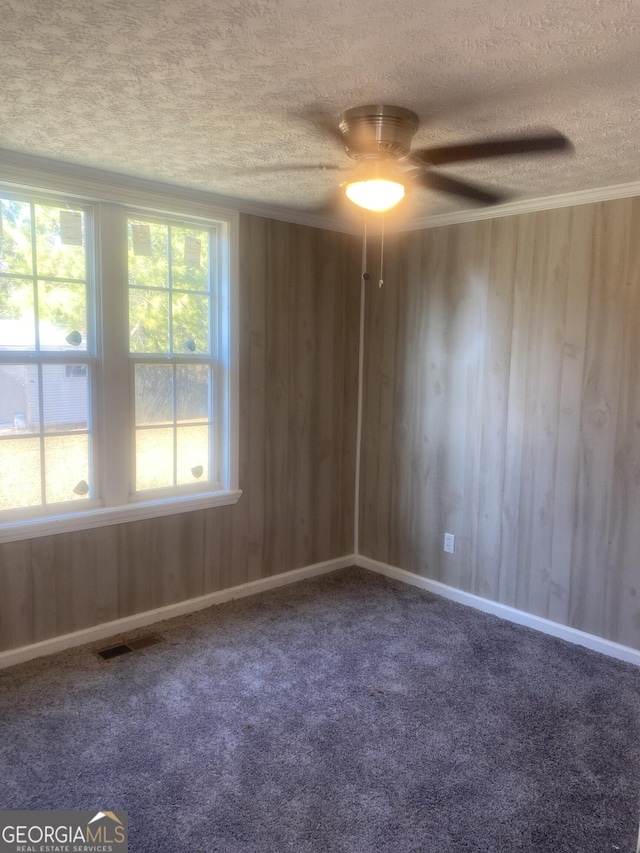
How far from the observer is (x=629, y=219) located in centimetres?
294

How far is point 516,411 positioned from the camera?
11.3 ft

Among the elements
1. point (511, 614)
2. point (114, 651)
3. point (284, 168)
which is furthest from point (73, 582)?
point (511, 614)

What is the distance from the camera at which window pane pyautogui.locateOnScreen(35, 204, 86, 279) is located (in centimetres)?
287

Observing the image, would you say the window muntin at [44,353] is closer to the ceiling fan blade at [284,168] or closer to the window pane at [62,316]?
the window pane at [62,316]

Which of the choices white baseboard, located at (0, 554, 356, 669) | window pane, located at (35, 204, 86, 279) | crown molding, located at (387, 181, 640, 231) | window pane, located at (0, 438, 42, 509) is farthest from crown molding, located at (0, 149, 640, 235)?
white baseboard, located at (0, 554, 356, 669)

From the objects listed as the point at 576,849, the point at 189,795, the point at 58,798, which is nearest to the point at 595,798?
the point at 576,849

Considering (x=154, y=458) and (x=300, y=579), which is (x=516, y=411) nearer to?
(x=300, y=579)

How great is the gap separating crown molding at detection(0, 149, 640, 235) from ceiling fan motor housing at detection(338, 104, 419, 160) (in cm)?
131

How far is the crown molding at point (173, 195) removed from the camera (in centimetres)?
273

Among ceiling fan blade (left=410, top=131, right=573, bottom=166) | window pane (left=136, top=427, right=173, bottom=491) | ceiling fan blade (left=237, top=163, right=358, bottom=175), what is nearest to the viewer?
ceiling fan blade (left=410, top=131, right=573, bottom=166)

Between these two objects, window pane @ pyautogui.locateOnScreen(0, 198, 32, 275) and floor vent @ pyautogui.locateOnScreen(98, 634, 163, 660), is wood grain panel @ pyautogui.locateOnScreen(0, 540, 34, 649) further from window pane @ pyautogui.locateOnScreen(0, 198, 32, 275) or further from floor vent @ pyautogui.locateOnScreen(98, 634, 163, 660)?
window pane @ pyautogui.locateOnScreen(0, 198, 32, 275)

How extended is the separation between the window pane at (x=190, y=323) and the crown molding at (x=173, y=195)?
0.47 metres

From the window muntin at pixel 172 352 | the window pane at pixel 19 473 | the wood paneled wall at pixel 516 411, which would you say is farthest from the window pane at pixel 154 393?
the wood paneled wall at pixel 516 411

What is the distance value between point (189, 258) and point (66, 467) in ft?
4.27
